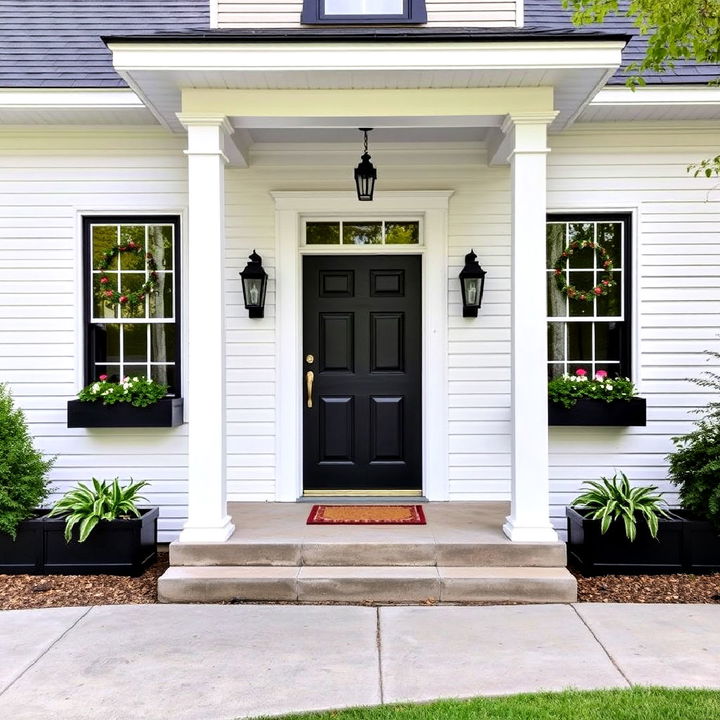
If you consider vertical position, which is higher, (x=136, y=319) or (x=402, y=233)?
(x=402, y=233)

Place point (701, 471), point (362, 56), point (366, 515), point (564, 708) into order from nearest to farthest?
point (564, 708) → point (362, 56) → point (701, 471) → point (366, 515)

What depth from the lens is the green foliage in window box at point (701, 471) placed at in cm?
477

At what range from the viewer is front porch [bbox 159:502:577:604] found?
14.2 ft

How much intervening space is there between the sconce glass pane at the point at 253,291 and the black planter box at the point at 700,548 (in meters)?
3.53

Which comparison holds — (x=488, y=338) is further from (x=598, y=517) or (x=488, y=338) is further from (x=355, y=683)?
(x=355, y=683)

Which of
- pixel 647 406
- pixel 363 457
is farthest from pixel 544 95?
pixel 363 457

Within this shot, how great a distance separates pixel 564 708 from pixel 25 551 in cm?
369

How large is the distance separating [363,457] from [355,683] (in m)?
2.73

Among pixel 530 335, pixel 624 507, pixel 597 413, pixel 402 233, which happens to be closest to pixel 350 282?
pixel 402 233

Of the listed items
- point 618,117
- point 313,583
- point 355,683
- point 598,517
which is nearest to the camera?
point 355,683

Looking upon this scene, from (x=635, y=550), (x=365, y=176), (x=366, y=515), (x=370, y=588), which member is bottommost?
(x=370, y=588)

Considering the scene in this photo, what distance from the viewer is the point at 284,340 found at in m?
5.79

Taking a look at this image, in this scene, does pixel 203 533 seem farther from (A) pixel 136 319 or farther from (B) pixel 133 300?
(B) pixel 133 300

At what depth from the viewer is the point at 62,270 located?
5766 millimetres
